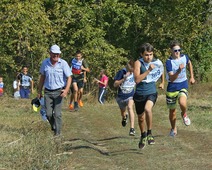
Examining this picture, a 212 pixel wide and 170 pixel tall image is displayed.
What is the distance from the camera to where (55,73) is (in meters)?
12.4

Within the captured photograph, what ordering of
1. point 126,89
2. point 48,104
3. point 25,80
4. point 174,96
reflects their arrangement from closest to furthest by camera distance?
point 174,96, point 48,104, point 126,89, point 25,80

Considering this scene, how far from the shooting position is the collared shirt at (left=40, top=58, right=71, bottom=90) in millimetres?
12391

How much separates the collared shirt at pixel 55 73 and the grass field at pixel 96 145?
1045 mm

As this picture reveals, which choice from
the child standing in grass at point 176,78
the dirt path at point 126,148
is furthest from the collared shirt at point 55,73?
the child standing in grass at point 176,78

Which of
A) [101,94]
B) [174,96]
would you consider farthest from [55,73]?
[101,94]

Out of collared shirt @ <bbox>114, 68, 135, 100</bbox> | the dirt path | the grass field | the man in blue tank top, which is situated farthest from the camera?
collared shirt @ <bbox>114, 68, 135, 100</bbox>

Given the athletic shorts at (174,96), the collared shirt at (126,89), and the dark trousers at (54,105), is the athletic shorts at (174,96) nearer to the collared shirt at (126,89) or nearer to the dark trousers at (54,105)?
the collared shirt at (126,89)

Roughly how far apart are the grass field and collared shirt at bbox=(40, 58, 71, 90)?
1.05m

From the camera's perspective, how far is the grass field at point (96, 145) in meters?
9.83

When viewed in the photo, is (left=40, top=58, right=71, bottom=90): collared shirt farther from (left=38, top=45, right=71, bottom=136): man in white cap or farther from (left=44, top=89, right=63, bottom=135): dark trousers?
(left=44, top=89, right=63, bottom=135): dark trousers

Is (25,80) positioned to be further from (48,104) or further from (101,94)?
(48,104)

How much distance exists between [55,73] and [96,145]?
171 cm

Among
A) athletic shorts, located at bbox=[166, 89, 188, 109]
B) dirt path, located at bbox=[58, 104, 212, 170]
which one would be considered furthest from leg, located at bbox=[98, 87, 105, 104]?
athletic shorts, located at bbox=[166, 89, 188, 109]

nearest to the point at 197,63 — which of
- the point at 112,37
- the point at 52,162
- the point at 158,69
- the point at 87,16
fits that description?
the point at 112,37
